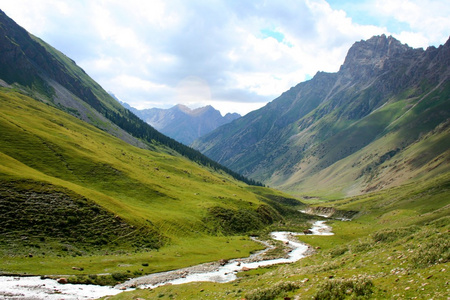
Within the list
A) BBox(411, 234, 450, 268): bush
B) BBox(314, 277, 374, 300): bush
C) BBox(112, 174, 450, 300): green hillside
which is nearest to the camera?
BBox(112, 174, 450, 300): green hillside

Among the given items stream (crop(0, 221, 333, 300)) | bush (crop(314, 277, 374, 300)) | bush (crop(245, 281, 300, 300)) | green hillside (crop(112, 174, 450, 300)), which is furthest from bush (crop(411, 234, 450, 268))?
stream (crop(0, 221, 333, 300))

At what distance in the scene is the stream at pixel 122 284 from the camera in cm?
3300

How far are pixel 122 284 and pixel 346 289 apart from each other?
105ft

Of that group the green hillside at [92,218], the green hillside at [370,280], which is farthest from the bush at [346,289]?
the green hillside at [92,218]

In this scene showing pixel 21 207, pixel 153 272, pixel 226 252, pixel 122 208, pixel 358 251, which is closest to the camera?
pixel 358 251

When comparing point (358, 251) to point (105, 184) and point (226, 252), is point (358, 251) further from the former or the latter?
point (105, 184)

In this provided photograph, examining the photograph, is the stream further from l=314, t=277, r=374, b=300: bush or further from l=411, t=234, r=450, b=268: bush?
l=411, t=234, r=450, b=268: bush

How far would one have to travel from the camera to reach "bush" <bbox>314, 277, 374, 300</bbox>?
20.4 meters

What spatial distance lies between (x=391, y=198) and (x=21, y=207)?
171 m

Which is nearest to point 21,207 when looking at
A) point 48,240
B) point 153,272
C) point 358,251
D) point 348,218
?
point 48,240

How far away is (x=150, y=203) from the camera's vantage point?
91.4 m

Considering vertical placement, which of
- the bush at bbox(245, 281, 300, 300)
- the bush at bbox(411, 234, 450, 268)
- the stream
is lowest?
the stream

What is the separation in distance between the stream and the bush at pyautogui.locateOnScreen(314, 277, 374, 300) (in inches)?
980

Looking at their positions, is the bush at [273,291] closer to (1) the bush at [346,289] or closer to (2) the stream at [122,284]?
(1) the bush at [346,289]
